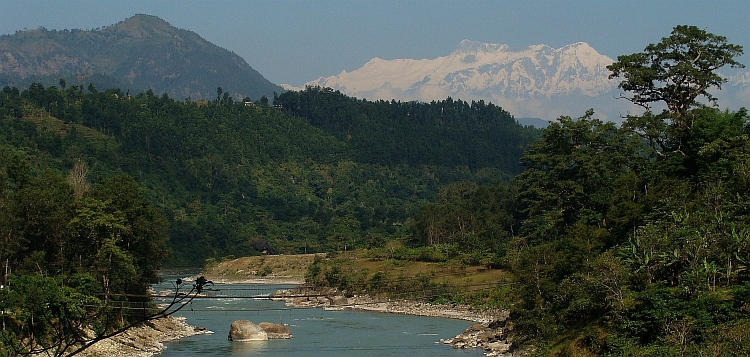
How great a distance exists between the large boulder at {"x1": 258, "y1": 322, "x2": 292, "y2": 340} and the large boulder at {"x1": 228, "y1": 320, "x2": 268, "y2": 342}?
1.37 ft

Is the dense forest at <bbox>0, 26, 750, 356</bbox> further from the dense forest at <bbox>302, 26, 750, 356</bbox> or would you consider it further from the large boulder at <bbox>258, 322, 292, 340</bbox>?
the large boulder at <bbox>258, 322, 292, 340</bbox>

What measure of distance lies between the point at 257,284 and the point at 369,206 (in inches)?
2792

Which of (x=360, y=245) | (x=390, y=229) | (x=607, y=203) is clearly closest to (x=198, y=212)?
(x=390, y=229)

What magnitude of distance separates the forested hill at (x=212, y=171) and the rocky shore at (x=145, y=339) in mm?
52905

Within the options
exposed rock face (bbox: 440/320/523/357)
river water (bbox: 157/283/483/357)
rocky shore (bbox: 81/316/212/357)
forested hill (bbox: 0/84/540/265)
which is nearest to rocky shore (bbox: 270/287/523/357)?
exposed rock face (bbox: 440/320/523/357)

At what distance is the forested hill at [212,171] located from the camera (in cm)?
13825

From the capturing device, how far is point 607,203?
5072 centimetres

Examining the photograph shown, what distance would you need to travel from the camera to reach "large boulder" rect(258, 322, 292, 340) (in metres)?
55.6

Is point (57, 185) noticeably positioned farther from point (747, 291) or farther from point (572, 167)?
point (747, 291)

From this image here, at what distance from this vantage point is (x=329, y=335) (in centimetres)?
5631

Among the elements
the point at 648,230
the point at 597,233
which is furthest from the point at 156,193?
the point at 648,230

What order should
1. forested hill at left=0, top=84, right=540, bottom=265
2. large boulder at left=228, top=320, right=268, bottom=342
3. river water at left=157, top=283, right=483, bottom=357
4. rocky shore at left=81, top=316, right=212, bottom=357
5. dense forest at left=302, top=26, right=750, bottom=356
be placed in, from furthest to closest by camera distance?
1. forested hill at left=0, top=84, right=540, bottom=265
2. large boulder at left=228, top=320, right=268, bottom=342
3. river water at left=157, top=283, right=483, bottom=357
4. rocky shore at left=81, top=316, right=212, bottom=357
5. dense forest at left=302, top=26, right=750, bottom=356

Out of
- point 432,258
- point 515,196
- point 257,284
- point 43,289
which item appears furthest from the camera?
point 257,284

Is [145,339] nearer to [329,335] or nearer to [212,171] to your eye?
[329,335]
